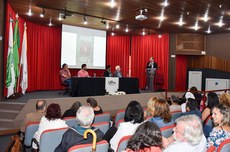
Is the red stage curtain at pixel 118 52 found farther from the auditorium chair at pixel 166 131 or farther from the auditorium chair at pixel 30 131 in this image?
the auditorium chair at pixel 166 131

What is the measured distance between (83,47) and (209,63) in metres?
6.35

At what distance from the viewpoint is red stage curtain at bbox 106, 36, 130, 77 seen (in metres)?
12.8

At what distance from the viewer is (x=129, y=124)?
2609 mm

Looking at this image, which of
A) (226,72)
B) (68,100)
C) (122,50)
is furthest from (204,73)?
(68,100)

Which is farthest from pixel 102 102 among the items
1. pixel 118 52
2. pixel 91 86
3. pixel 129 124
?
pixel 118 52

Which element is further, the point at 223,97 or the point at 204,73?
the point at 204,73

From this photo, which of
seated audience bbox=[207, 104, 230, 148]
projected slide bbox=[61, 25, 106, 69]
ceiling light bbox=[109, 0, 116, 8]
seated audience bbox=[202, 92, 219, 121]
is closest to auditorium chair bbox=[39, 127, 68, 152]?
seated audience bbox=[207, 104, 230, 148]

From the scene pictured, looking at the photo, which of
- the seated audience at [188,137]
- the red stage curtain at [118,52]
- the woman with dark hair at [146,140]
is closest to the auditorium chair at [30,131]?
the woman with dark hair at [146,140]

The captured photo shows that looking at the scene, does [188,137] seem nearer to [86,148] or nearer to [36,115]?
[86,148]

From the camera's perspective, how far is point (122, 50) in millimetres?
13164

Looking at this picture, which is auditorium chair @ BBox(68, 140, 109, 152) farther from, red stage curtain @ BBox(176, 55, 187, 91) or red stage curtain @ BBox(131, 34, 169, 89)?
red stage curtain @ BBox(176, 55, 187, 91)

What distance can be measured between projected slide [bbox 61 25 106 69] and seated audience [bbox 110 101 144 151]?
25.8ft

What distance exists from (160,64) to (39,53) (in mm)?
6295

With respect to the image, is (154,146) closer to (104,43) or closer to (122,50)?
(104,43)
